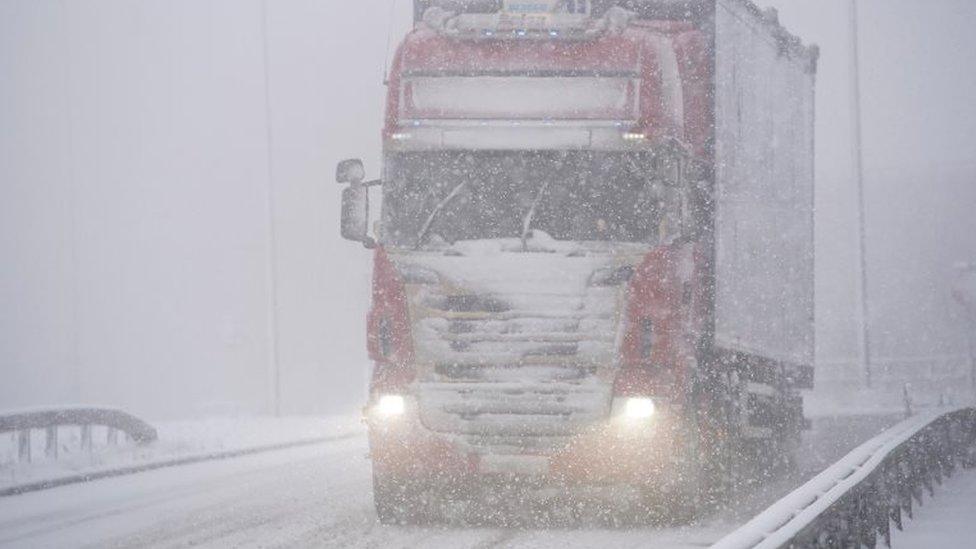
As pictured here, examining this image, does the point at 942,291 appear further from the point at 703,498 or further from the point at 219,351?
the point at 703,498

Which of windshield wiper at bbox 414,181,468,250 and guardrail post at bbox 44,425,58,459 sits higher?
windshield wiper at bbox 414,181,468,250

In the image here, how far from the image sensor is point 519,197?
12367 mm


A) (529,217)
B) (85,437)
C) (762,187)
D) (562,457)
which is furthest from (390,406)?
(85,437)

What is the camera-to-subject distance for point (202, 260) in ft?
311

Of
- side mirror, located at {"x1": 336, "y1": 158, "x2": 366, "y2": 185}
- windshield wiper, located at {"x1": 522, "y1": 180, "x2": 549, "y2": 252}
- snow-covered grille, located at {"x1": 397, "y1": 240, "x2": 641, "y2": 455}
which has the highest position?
side mirror, located at {"x1": 336, "y1": 158, "x2": 366, "y2": 185}

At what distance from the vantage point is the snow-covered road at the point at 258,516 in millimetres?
11719

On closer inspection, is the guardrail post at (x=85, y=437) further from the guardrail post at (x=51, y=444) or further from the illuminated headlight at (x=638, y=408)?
the illuminated headlight at (x=638, y=408)

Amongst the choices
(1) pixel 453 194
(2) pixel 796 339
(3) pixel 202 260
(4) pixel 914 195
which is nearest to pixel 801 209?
(2) pixel 796 339

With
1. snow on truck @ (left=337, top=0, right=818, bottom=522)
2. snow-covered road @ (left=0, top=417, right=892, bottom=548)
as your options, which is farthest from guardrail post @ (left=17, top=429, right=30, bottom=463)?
snow on truck @ (left=337, top=0, right=818, bottom=522)

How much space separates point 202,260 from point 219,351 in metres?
8.57

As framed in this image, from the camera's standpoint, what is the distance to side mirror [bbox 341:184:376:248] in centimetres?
1261

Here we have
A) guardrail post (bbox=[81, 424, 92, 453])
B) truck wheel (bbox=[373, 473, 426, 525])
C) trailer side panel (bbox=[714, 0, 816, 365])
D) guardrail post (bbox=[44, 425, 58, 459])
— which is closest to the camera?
truck wheel (bbox=[373, 473, 426, 525])

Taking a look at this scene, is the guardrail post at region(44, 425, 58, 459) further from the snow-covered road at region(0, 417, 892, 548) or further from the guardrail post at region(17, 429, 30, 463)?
the snow-covered road at region(0, 417, 892, 548)

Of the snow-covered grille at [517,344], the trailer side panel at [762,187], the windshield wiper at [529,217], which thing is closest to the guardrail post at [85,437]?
the trailer side panel at [762,187]
